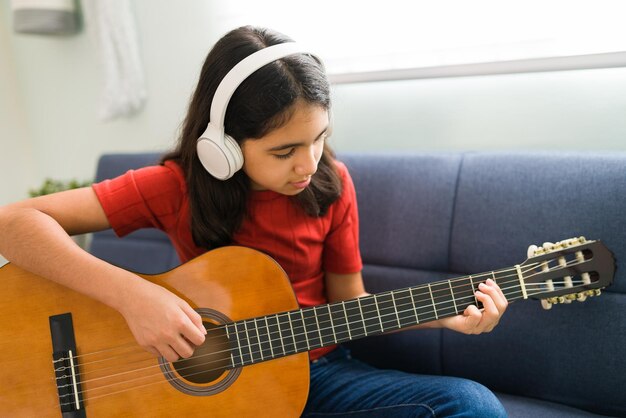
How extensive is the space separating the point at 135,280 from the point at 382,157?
751 mm

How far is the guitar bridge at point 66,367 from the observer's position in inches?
41.6

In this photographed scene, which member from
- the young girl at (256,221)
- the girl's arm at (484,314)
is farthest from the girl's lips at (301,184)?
the girl's arm at (484,314)

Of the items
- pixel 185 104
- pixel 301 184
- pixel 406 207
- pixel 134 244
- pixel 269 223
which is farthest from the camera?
pixel 185 104

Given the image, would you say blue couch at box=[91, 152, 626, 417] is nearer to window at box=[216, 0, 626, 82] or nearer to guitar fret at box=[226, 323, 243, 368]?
window at box=[216, 0, 626, 82]

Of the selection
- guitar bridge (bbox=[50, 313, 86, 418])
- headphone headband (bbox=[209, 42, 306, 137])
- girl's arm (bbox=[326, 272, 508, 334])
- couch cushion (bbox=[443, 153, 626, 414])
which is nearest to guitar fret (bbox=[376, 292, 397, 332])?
girl's arm (bbox=[326, 272, 508, 334])

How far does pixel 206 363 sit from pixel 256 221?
1.06 ft

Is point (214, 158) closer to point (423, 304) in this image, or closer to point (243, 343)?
point (243, 343)

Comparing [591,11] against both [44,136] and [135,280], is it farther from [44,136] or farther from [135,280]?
[44,136]

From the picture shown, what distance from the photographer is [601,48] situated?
4.36 feet

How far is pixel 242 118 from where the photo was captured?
1075 mm

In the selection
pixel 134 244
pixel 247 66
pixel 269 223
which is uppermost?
pixel 247 66

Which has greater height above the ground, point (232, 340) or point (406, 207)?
point (406, 207)

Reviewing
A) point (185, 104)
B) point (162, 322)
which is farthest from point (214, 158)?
point (185, 104)

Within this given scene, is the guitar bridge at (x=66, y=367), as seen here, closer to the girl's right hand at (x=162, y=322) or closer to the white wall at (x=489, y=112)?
the girl's right hand at (x=162, y=322)
